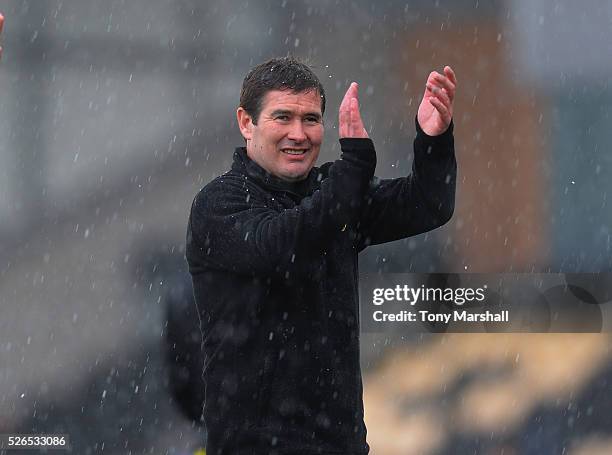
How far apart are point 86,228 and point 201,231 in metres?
1.29

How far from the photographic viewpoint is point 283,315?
2.54 meters

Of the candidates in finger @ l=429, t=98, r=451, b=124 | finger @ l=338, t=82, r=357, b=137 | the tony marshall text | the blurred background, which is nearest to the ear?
finger @ l=338, t=82, r=357, b=137

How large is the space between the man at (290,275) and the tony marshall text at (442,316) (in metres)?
1.16

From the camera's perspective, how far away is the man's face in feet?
8.81

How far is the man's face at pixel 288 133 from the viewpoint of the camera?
269 centimetres

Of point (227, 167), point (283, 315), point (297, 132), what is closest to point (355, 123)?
point (297, 132)

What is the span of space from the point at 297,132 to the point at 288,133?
27 millimetres

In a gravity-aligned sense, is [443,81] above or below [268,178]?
above

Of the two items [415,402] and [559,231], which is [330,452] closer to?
[415,402]

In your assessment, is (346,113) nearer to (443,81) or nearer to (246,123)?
(443,81)

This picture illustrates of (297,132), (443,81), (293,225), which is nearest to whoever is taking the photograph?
(293,225)

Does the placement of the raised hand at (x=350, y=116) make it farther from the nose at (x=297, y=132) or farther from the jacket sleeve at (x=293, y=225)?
the nose at (x=297, y=132)

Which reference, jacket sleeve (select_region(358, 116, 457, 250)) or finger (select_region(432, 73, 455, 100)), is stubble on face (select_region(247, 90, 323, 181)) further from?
finger (select_region(432, 73, 455, 100))

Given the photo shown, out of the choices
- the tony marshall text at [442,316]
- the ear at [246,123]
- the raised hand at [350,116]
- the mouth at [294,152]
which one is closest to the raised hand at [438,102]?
the raised hand at [350,116]
